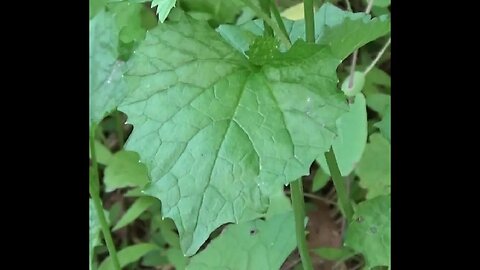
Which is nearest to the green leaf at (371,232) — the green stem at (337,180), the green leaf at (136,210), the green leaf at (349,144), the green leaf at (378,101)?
the green stem at (337,180)

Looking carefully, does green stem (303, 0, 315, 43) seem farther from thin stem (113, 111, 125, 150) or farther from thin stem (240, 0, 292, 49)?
thin stem (113, 111, 125, 150)

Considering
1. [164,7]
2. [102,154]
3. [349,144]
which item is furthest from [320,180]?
[164,7]

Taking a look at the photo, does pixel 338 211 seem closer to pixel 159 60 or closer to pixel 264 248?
pixel 264 248

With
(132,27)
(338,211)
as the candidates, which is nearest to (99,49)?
(132,27)

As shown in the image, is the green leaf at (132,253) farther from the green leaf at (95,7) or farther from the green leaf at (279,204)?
the green leaf at (95,7)

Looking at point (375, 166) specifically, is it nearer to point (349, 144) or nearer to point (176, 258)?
point (349, 144)

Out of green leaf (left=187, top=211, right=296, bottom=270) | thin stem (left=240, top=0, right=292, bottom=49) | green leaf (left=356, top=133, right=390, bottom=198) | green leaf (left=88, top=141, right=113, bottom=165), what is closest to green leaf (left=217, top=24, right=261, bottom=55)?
thin stem (left=240, top=0, right=292, bottom=49)
